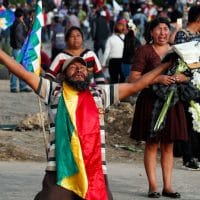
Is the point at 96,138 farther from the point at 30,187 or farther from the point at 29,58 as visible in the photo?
the point at 29,58

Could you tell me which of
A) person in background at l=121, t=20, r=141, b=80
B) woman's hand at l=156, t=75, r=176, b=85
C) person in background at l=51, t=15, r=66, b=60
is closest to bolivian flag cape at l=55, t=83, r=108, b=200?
woman's hand at l=156, t=75, r=176, b=85

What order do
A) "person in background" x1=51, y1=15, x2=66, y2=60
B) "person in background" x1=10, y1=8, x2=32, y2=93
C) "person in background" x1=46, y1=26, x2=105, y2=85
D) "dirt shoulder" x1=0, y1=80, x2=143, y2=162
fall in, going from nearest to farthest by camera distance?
1. "person in background" x1=46, y1=26, x2=105, y2=85
2. "dirt shoulder" x1=0, y1=80, x2=143, y2=162
3. "person in background" x1=10, y1=8, x2=32, y2=93
4. "person in background" x1=51, y1=15, x2=66, y2=60

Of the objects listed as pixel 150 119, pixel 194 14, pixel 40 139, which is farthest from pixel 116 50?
pixel 150 119

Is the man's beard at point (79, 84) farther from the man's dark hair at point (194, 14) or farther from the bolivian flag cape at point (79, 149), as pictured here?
the man's dark hair at point (194, 14)

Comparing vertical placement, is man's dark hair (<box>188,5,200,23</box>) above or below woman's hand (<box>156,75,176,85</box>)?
above

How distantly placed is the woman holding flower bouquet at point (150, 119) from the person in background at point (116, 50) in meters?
9.37

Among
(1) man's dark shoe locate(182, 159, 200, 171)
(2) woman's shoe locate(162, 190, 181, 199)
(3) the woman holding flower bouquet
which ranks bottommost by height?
(1) man's dark shoe locate(182, 159, 200, 171)

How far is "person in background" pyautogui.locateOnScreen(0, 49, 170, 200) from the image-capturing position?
748 cm

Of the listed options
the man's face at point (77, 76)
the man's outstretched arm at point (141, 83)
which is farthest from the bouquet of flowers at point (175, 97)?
the man's face at point (77, 76)

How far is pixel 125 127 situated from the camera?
46.6 ft

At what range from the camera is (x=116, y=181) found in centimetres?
1098

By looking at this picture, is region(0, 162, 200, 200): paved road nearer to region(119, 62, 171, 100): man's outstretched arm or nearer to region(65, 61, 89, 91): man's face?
region(119, 62, 171, 100): man's outstretched arm

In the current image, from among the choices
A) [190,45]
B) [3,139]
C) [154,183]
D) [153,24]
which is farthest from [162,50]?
[3,139]

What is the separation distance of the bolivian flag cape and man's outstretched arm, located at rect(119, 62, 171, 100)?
0.31 meters
